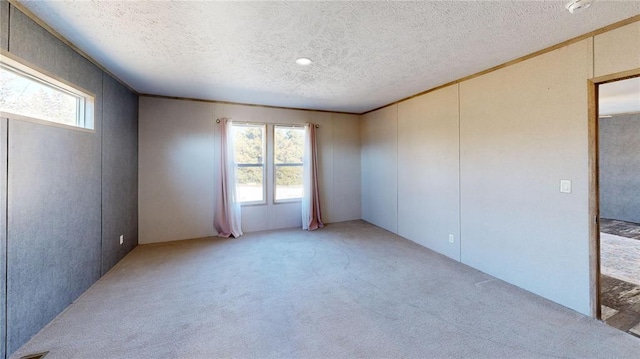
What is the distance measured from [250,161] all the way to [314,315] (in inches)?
133

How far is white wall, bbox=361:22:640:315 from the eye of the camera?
2283mm

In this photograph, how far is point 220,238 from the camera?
457 centimetres

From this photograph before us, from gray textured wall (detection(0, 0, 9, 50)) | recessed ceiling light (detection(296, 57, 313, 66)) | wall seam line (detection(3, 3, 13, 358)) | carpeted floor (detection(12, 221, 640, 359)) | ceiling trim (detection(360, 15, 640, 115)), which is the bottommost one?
carpeted floor (detection(12, 221, 640, 359))

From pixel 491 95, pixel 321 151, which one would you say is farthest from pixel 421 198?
pixel 321 151

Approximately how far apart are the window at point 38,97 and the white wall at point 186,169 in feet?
5.23

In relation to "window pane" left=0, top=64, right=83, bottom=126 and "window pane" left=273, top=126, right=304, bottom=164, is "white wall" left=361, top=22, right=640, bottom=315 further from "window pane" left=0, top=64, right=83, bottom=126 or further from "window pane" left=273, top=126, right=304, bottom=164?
"window pane" left=0, top=64, right=83, bottom=126

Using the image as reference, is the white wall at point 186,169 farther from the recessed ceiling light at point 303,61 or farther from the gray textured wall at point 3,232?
the gray textured wall at point 3,232

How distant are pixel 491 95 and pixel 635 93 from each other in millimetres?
3340

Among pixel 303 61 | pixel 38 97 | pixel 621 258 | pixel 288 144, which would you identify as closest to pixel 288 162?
pixel 288 144

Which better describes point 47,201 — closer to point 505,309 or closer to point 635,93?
point 505,309

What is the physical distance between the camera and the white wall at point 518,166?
7.49 ft

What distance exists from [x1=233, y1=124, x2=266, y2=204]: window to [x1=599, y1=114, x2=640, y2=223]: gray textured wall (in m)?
7.94

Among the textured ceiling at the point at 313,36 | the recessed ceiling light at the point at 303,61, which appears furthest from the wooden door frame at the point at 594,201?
the recessed ceiling light at the point at 303,61

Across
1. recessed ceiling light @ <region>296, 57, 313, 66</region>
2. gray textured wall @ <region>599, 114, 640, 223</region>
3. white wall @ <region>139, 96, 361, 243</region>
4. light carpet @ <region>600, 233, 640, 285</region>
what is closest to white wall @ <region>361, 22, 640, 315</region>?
light carpet @ <region>600, 233, 640, 285</region>
